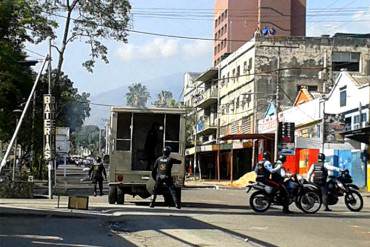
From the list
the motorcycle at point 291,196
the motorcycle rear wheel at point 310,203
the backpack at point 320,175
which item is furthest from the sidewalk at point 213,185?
the motorcycle rear wheel at point 310,203

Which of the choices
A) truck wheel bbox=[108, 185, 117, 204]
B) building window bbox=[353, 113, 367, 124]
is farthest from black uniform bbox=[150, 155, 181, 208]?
building window bbox=[353, 113, 367, 124]

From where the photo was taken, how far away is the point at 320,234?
14.9 metres

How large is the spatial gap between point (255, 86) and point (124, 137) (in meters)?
39.7

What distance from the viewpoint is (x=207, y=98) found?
261ft

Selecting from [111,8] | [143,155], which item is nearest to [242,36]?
[111,8]

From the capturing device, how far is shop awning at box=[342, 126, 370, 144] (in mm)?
34153

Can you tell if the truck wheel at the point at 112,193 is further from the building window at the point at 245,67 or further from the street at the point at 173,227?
the building window at the point at 245,67

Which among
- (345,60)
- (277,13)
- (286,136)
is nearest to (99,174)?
(286,136)

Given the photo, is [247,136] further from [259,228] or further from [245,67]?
[259,228]

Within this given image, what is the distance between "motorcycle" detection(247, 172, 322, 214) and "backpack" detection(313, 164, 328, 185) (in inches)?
23.3

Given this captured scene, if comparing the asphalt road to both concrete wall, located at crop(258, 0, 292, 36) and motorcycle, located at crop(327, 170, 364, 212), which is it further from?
concrete wall, located at crop(258, 0, 292, 36)

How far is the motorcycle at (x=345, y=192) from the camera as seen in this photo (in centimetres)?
2225

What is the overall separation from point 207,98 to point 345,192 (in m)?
57.4

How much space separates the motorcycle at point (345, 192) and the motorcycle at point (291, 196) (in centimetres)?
93
